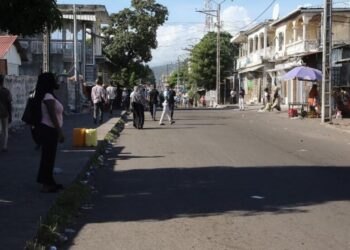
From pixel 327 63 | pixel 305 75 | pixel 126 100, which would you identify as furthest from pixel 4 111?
pixel 126 100

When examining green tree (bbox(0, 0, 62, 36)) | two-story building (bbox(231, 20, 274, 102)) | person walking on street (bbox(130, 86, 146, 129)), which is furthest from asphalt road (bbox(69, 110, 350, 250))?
two-story building (bbox(231, 20, 274, 102))

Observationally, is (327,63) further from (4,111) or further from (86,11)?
(86,11)

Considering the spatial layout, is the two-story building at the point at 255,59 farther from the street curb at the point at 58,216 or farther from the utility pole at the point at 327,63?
the street curb at the point at 58,216

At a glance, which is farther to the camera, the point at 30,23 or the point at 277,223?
the point at 30,23

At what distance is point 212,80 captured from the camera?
2982 inches

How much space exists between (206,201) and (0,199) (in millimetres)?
2895

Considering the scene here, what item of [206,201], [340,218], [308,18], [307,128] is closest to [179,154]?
[206,201]

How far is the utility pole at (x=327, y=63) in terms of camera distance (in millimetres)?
27203

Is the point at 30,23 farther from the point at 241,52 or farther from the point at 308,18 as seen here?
the point at 241,52

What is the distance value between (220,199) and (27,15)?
396cm

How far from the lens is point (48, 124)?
31.0 feet

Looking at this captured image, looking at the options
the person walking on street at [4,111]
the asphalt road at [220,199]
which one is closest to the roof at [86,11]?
the asphalt road at [220,199]

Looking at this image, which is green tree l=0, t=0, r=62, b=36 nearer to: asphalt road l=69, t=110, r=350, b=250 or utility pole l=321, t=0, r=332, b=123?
asphalt road l=69, t=110, r=350, b=250

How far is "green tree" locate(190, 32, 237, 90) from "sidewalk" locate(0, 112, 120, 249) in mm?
57465
